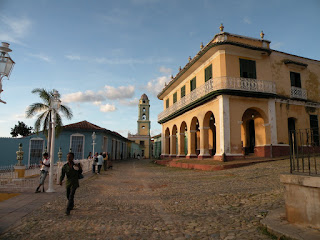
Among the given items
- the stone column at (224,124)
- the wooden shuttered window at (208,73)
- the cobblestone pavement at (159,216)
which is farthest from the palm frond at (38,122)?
the stone column at (224,124)

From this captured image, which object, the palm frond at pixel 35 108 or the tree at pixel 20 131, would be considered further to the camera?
the tree at pixel 20 131

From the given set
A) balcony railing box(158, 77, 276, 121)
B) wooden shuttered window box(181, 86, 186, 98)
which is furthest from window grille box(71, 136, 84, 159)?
balcony railing box(158, 77, 276, 121)

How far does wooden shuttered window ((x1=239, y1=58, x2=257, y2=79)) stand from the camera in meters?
14.6

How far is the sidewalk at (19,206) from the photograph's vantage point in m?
4.23

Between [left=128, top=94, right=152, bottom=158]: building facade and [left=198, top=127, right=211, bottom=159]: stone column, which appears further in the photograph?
[left=128, top=94, right=152, bottom=158]: building facade

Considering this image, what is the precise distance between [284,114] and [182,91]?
857 centimetres

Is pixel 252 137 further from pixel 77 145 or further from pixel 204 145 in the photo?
pixel 77 145

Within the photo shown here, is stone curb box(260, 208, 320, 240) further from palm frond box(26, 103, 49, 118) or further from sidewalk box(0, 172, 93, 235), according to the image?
palm frond box(26, 103, 49, 118)

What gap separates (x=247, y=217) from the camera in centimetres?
430

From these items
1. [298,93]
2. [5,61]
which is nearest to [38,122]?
[5,61]

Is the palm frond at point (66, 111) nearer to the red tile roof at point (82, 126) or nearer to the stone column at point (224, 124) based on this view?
the red tile roof at point (82, 126)

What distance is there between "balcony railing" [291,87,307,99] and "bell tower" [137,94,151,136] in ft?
109

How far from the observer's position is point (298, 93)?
16141 mm

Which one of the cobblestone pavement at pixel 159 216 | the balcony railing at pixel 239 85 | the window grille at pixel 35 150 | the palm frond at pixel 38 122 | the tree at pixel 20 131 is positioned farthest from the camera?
the tree at pixel 20 131
